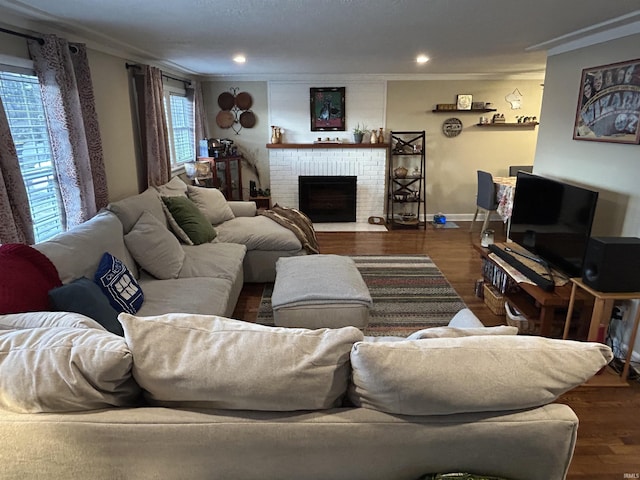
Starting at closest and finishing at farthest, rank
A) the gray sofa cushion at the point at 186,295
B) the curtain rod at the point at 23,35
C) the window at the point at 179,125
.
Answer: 1. the curtain rod at the point at 23,35
2. the gray sofa cushion at the point at 186,295
3. the window at the point at 179,125

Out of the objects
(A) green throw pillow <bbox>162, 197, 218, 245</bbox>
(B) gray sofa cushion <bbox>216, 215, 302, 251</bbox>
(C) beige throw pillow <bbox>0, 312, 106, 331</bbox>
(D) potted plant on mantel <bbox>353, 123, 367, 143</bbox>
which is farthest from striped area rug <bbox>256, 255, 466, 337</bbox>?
(D) potted plant on mantel <bbox>353, 123, 367, 143</bbox>

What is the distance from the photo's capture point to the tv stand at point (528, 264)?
263 cm

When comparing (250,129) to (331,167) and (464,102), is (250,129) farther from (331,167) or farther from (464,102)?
(464,102)

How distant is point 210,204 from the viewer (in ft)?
13.3

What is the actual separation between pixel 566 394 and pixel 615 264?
783 millimetres

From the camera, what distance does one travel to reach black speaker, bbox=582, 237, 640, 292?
2.17 m

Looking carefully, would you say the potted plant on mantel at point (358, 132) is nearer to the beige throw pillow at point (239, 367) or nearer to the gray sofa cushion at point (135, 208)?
the gray sofa cushion at point (135, 208)

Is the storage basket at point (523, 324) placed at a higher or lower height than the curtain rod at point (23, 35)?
lower

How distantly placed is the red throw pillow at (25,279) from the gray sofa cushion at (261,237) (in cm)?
187

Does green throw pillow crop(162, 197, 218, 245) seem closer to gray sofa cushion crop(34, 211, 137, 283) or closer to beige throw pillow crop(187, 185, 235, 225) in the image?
beige throw pillow crop(187, 185, 235, 225)

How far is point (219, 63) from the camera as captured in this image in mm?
4340

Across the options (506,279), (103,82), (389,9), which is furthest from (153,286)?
(506,279)

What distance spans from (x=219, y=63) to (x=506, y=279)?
3559 millimetres

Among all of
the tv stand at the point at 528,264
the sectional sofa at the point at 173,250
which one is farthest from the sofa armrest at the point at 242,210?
the tv stand at the point at 528,264
